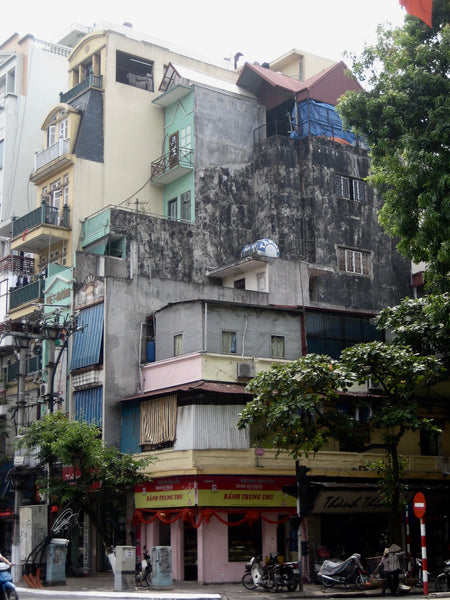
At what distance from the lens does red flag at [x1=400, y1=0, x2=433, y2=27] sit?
1658 cm

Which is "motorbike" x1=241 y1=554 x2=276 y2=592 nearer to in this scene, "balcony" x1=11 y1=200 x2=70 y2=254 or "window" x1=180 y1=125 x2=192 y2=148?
"balcony" x1=11 y1=200 x2=70 y2=254

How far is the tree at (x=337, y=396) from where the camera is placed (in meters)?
25.1

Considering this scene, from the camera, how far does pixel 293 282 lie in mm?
36156

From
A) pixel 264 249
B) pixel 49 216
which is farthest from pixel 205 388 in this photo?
pixel 49 216

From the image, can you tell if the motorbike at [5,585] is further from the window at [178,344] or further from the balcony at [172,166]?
the balcony at [172,166]

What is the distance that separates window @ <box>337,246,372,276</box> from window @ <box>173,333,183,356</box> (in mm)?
10599

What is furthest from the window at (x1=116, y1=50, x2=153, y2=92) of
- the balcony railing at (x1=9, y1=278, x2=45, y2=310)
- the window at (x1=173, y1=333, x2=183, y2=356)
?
the window at (x1=173, y1=333, x2=183, y2=356)

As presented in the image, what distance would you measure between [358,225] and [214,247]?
704cm

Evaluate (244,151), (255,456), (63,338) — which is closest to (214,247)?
(244,151)

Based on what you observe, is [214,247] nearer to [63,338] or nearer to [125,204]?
[125,204]

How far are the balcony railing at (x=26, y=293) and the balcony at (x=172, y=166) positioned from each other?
24.7 feet

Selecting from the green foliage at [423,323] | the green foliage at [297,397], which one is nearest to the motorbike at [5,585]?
the green foliage at [297,397]

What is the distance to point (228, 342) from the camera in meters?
31.1

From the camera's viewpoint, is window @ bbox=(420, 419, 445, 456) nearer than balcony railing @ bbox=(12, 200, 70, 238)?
Yes
